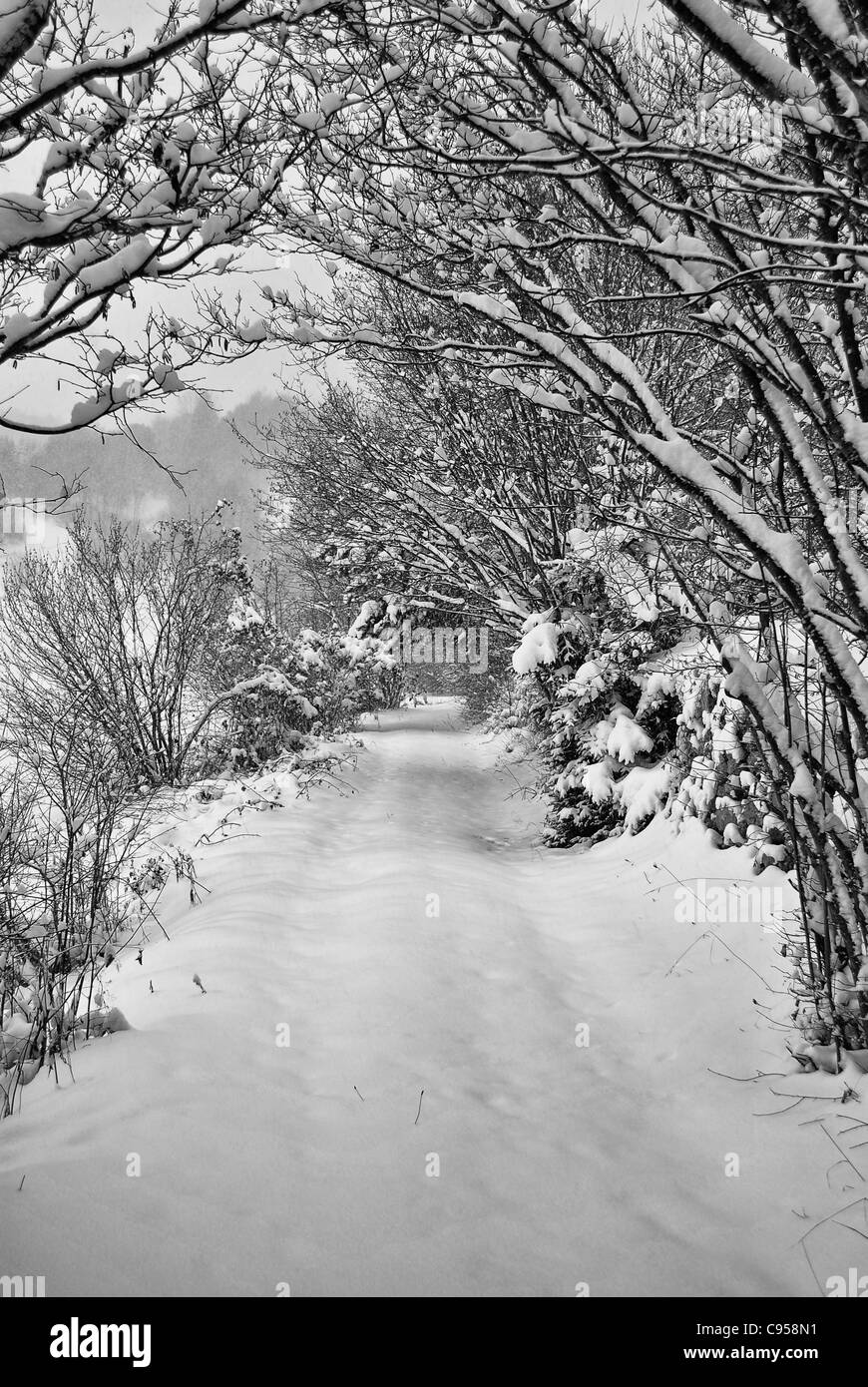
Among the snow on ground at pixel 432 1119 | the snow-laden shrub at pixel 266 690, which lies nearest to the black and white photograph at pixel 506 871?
the snow on ground at pixel 432 1119

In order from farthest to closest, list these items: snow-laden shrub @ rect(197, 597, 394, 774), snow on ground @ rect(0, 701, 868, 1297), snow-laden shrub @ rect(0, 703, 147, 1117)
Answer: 1. snow-laden shrub @ rect(197, 597, 394, 774)
2. snow-laden shrub @ rect(0, 703, 147, 1117)
3. snow on ground @ rect(0, 701, 868, 1297)

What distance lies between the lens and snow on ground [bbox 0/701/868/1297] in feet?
5.87

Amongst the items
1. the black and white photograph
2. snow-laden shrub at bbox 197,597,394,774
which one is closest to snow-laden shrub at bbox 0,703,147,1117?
the black and white photograph

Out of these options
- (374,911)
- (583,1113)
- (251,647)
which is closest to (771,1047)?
(583,1113)

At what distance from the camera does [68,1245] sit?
1692 millimetres

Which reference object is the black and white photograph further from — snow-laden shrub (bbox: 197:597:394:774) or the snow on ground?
snow-laden shrub (bbox: 197:597:394:774)

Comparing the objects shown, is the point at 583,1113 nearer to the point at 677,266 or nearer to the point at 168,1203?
the point at 168,1203

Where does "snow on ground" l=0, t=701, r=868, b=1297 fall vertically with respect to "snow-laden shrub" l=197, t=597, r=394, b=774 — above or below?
below

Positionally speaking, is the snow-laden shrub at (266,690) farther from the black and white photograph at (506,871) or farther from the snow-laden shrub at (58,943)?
the snow-laden shrub at (58,943)

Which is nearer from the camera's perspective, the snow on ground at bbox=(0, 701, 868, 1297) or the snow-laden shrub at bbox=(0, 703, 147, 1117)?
the snow on ground at bbox=(0, 701, 868, 1297)

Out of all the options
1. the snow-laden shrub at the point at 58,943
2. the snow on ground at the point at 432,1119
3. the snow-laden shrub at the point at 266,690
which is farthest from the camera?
the snow-laden shrub at the point at 266,690

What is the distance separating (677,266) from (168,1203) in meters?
3.34

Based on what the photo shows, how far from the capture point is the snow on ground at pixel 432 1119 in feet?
5.87

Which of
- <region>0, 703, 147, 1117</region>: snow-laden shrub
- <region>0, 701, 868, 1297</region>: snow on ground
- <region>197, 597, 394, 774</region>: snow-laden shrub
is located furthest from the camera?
<region>197, 597, 394, 774</region>: snow-laden shrub
